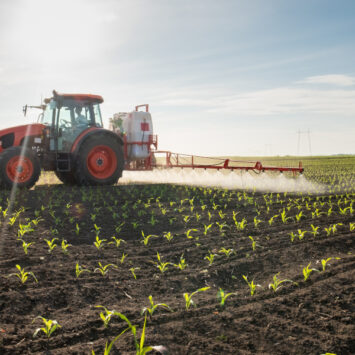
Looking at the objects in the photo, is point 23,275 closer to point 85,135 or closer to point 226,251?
point 226,251

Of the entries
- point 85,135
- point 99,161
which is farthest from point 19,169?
point 99,161

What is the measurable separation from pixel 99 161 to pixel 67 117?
5.14 ft

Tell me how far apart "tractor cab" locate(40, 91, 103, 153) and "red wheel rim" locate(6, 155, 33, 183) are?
885 millimetres

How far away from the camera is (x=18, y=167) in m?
10.6

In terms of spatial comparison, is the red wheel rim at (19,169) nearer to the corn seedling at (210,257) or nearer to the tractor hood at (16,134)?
the tractor hood at (16,134)

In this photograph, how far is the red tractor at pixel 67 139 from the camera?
11.3 metres

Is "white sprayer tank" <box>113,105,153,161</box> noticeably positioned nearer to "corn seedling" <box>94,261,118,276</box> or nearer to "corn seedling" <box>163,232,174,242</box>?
"corn seedling" <box>163,232,174,242</box>

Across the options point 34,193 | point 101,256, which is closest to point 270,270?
point 101,256

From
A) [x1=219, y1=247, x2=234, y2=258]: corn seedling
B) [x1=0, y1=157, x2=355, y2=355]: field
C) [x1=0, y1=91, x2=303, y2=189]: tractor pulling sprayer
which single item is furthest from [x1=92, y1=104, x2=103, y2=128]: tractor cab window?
[x1=219, y1=247, x2=234, y2=258]: corn seedling

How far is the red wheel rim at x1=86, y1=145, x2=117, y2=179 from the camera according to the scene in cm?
1192

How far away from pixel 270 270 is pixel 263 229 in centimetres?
196

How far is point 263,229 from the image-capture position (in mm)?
6551

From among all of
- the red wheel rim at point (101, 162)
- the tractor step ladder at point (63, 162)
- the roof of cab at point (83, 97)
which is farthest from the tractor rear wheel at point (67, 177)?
the roof of cab at point (83, 97)

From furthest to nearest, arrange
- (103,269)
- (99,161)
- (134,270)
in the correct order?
(99,161)
(134,270)
(103,269)
